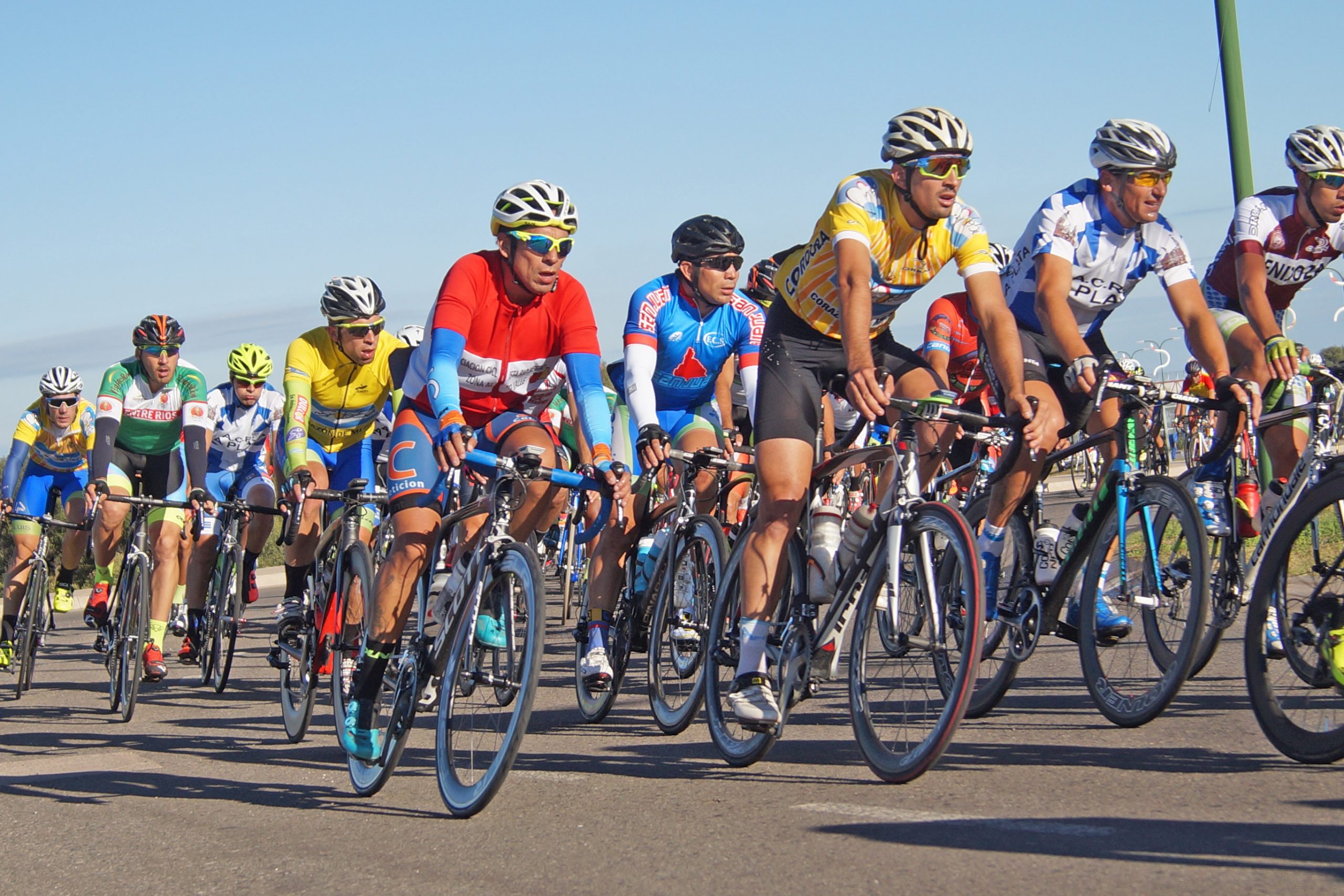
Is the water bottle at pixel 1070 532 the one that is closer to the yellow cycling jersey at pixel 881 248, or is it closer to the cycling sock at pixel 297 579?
the yellow cycling jersey at pixel 881 248

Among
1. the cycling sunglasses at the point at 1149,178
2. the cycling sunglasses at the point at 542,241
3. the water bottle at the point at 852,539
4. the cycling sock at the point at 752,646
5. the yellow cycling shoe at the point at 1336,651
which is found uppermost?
the cycling sunglasses at the point at 1149,178

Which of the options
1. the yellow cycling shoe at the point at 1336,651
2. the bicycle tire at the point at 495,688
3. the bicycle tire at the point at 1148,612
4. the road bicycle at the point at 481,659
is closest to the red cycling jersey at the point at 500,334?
the road bicycle at the point at 481,659

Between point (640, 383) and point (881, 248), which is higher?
point (881, 248)

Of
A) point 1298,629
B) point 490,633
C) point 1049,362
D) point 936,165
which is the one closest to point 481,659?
point 490,633

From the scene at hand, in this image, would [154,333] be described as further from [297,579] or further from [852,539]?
[852,539]

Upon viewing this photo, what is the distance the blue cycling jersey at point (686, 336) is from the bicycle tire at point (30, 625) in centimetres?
527

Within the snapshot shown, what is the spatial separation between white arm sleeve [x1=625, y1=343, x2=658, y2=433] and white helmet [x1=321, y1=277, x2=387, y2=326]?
6.27 ft

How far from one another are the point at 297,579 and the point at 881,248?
460cm

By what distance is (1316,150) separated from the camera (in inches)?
276

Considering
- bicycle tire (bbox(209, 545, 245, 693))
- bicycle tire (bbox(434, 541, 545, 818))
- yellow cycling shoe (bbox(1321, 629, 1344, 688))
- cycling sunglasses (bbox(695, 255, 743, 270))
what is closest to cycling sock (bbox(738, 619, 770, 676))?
bicycle tire (bbox(434, 541, 545, 818))

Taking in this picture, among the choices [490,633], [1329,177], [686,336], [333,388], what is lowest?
[490,633]

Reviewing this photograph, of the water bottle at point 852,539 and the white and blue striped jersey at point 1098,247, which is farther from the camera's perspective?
the white and blue striped jersey at point 1098,247

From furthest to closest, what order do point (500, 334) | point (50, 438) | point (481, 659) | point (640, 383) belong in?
point (50, 438)
point (640, 383)
point (500, 334)
point (481, 659)

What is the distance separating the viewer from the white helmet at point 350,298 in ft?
28.9
